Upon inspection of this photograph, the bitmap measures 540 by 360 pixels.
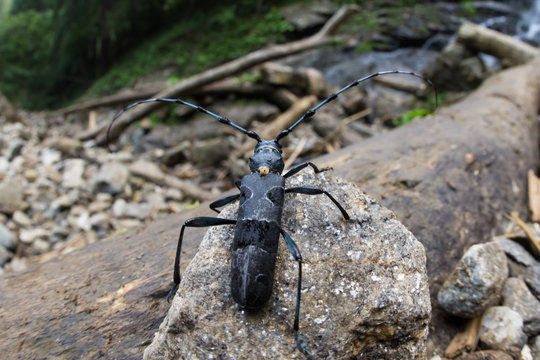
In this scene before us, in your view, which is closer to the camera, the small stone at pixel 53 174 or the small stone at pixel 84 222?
the small stone at pixel 84 222

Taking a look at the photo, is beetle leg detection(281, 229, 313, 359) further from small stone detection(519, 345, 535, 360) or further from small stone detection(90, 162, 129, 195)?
small stone detection(90, 162, 129, 195)

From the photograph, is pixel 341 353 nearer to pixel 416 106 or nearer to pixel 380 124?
pixel 380 124

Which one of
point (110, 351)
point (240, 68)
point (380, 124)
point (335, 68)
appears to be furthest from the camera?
point (335, 68)

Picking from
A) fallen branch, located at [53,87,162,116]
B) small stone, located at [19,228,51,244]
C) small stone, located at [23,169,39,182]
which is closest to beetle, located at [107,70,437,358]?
small stone, located at [19,228,51,244]

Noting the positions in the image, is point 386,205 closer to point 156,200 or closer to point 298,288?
point 298,288

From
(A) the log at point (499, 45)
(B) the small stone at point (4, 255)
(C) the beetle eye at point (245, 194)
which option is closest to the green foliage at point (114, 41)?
(A) the log at point (499, 45)

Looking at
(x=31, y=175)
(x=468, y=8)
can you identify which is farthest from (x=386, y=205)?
(x=468, y=8)

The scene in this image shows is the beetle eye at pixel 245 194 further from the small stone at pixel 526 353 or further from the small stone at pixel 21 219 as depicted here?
the small stone at pixel 21 219

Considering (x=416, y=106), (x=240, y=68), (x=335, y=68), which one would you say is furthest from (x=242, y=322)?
(x=335, y=68)
